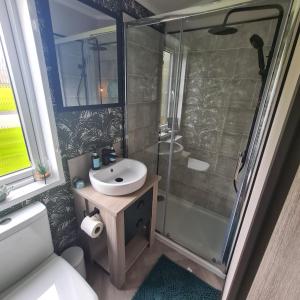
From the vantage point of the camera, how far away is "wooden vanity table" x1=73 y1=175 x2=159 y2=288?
121 cm

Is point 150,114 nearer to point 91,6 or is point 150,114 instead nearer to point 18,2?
point 91,6

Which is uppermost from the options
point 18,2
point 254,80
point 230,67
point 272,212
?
point 18,2

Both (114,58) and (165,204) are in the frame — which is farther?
(165,204)

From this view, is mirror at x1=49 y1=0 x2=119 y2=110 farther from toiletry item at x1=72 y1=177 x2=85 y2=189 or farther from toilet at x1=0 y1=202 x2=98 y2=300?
toilet at x1=0 y1=202 x2=98 y2=300

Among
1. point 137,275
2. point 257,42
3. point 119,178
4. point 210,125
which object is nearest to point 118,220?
point 119,178

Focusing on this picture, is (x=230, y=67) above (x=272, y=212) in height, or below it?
above

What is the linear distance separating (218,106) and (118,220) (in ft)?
5.21

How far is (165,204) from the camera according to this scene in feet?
7.29

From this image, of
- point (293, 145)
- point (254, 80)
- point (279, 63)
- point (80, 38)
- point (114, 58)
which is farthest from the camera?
point (254, 80)

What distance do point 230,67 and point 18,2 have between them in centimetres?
177

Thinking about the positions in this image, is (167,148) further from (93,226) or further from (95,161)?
(93,226)

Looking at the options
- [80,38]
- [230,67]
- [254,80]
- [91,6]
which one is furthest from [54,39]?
[254,80]

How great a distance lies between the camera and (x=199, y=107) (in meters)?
2.11

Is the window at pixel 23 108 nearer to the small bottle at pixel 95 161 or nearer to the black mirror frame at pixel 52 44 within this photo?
the black mirror frame at pixel 52 44
